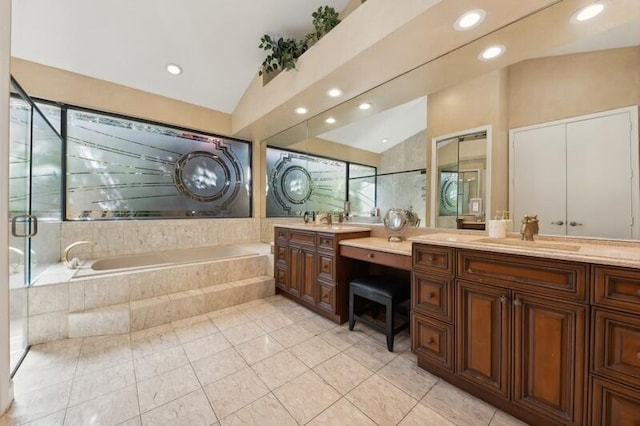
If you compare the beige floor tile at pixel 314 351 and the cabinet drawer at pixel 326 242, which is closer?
the beige floor tile at pixel 314 351

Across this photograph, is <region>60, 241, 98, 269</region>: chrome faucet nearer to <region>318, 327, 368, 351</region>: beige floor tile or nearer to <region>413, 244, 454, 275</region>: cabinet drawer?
<region>318, 327, 368, 351</region>: beige floor tile

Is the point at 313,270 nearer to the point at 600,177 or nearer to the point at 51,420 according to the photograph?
the point at 51,420

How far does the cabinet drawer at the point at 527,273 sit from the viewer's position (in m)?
1.08

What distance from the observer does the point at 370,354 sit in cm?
187

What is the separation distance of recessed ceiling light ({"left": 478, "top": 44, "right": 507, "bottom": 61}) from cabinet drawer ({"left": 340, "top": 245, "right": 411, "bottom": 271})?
5.04 ft

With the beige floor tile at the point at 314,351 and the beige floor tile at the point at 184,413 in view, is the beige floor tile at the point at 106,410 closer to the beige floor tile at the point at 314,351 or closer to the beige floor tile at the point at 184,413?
the beige floor tile at the point at 184,413

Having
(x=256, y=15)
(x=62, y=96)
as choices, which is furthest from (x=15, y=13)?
(x=256, y=15)

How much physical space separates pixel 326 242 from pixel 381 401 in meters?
1.31

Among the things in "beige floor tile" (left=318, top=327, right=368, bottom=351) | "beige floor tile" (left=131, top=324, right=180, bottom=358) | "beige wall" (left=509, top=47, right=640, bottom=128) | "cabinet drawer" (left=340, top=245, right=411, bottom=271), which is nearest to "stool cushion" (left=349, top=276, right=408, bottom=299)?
"cabinet drawer" (left=340, top=245, right=411, bottom=271)

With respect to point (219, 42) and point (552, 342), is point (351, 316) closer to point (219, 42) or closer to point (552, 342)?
point (552, 342)

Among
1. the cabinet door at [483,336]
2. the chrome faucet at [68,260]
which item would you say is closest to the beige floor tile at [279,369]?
the cabinet door at [483,336]

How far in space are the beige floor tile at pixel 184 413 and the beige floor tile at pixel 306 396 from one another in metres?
0.38

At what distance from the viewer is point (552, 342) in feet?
3.77

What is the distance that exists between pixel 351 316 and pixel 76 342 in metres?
2.29
